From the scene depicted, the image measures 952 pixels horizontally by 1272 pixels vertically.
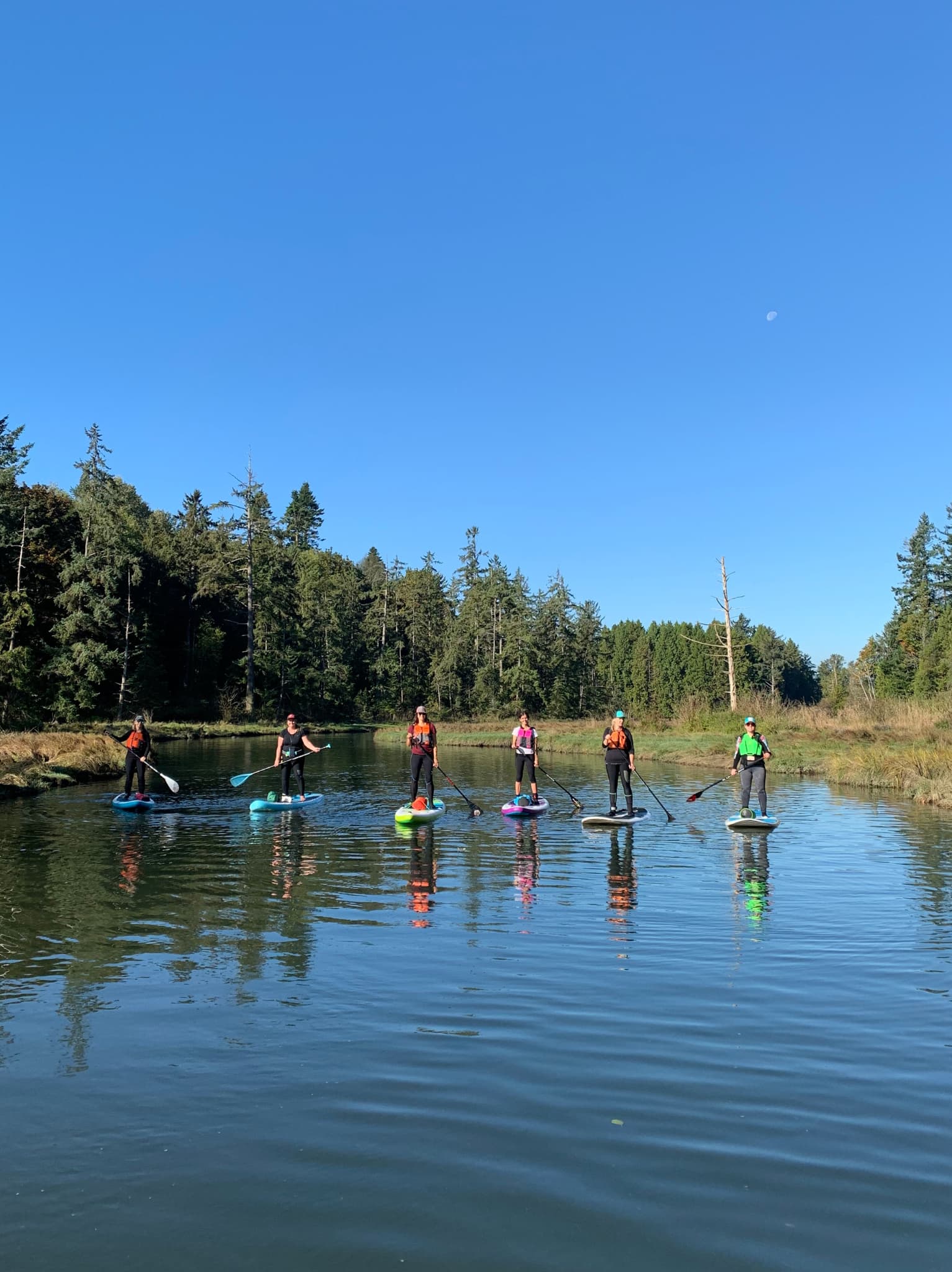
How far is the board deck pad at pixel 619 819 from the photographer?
17.6 meters

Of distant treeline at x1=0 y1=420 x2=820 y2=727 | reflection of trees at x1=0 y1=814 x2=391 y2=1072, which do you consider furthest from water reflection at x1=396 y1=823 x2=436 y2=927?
distant treeline at x1=0 y1=420 x2=820 y2=727

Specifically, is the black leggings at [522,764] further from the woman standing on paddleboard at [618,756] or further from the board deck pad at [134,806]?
the board deck pad at [134,806]

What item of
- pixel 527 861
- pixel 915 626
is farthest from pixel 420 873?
pixel 915 626

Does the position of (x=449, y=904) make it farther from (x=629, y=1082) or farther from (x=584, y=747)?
(x=584, y=747)

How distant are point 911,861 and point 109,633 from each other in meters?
53.0

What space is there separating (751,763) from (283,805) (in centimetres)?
998

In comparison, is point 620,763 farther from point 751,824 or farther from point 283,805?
point 283,805

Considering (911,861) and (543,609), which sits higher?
(543,609)

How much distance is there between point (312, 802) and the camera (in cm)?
2150

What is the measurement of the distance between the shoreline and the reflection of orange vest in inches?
484

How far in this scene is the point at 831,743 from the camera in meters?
34.4

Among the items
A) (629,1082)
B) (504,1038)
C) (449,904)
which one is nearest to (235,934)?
(449,904)

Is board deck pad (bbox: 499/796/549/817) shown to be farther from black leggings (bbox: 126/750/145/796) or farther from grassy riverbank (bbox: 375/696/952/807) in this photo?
grassy riverbank (bbox: 375/696/952/807)

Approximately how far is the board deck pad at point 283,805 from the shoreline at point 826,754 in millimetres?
12798
